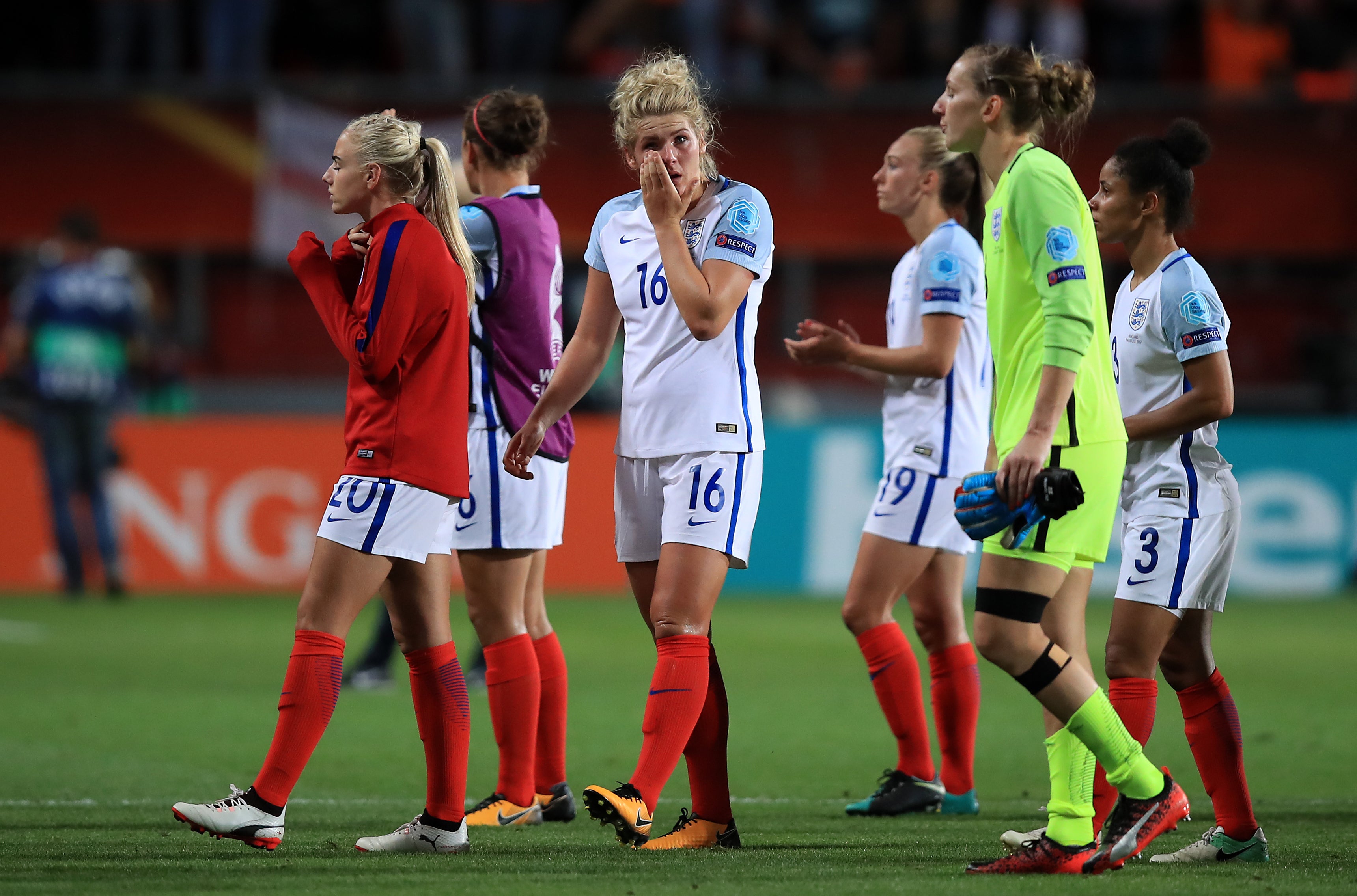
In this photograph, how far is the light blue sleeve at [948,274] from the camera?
5.88 m

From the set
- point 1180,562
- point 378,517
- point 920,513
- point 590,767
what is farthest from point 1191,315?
point 590,767

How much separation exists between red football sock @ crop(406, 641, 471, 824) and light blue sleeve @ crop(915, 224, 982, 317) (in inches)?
85.9

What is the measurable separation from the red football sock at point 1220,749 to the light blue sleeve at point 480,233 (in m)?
2.54

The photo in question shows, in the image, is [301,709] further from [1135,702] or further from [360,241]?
[1135,702]

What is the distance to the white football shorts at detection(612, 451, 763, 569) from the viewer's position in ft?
15.3

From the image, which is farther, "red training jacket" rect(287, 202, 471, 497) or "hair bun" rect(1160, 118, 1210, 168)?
"hair bun" rect(1160, 118, 1210, 168)

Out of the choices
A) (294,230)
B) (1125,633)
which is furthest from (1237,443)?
(1125,633)

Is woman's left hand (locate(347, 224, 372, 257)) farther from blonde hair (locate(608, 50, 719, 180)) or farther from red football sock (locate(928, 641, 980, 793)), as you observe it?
red football sock (locate(928, 641, 980, 793))

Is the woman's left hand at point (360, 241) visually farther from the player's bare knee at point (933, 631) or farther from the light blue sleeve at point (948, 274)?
the player's bare knee at point (933, 631)

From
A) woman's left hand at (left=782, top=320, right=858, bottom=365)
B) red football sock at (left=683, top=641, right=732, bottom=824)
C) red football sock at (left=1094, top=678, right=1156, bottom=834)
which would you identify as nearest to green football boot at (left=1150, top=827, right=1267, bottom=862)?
red football sock at (left=1094, top=678, right=1156, bottom=834)

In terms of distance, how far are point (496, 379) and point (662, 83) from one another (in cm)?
122

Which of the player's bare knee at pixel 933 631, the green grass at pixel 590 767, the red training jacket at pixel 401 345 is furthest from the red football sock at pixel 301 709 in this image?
the player's bare knee at pixel 933 631

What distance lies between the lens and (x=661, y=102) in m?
4.70

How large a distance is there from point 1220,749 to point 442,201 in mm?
2759
